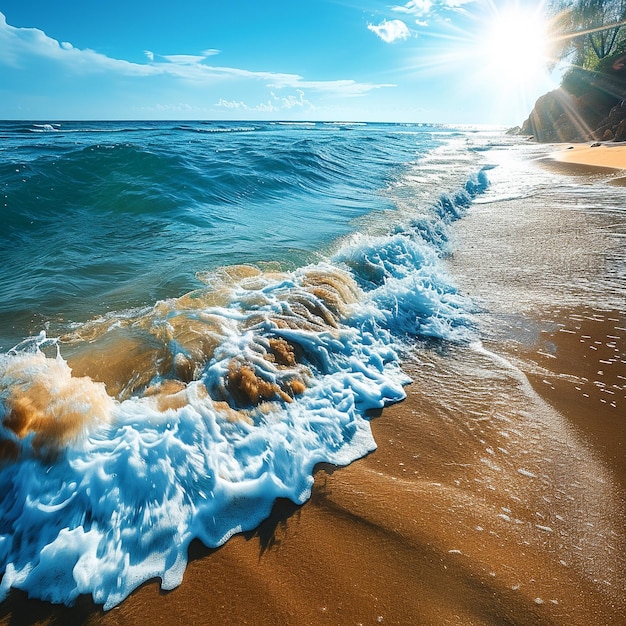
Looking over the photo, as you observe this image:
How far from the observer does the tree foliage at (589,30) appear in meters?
31.2

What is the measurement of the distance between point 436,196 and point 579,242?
4.35m

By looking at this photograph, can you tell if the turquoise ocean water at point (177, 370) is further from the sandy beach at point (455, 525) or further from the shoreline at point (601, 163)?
the shoreline at point (601, 163)

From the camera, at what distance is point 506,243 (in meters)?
6.56

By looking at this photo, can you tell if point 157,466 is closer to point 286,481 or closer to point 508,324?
point 286,481

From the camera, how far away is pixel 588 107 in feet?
98.0

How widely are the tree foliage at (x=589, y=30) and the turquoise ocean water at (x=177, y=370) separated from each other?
38.5m

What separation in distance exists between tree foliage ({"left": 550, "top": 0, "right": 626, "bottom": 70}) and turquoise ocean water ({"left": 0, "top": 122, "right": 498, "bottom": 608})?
126 ft

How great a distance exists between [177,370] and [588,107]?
39.5 m

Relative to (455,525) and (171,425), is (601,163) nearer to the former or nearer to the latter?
(455,525)

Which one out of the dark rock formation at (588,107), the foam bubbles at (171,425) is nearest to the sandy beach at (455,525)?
the foam bubbles at (171,425)

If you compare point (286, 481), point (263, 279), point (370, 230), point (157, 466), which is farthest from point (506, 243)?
point (157, 466)

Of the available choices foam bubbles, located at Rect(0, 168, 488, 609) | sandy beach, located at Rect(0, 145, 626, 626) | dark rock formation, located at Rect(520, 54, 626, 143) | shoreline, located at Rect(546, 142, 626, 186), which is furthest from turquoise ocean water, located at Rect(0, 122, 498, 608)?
dark rock formation, located at Rect(520, 54, 626, 143)

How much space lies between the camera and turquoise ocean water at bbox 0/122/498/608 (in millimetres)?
1754

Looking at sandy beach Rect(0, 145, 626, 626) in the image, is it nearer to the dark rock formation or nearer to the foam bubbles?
the foam bubbles
